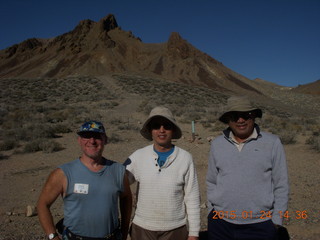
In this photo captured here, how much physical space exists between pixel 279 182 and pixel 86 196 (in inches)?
62.5

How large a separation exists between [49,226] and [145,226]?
753 mm

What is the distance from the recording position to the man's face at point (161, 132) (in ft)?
7.47

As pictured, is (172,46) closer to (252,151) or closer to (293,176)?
(293,176)

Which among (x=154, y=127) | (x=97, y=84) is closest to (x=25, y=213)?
(x=154, y=127)

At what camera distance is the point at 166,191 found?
84.4 inches

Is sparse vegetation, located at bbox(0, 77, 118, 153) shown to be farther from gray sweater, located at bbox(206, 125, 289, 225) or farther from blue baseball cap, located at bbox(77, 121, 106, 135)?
gray sweater, located at bbox(206, 125, 289, 225)

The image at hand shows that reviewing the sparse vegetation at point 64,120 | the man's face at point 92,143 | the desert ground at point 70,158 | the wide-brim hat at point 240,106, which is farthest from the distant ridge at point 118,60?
the man's face at point 92,143

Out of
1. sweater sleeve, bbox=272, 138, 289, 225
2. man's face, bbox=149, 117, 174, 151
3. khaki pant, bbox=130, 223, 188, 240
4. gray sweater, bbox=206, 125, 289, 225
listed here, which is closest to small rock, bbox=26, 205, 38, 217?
khaki pant, bbox=130, 223, 188, 240

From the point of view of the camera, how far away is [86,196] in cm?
202

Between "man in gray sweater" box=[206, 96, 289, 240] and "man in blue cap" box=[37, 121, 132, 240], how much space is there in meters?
0.92

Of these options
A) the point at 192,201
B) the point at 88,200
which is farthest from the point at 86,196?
the point at 192,201

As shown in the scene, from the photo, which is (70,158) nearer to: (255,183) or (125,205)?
(125,205)

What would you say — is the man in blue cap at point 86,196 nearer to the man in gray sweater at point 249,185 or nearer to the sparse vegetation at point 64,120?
the man in gray sweater at point 249,185

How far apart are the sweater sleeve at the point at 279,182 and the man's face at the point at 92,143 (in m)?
1.46
